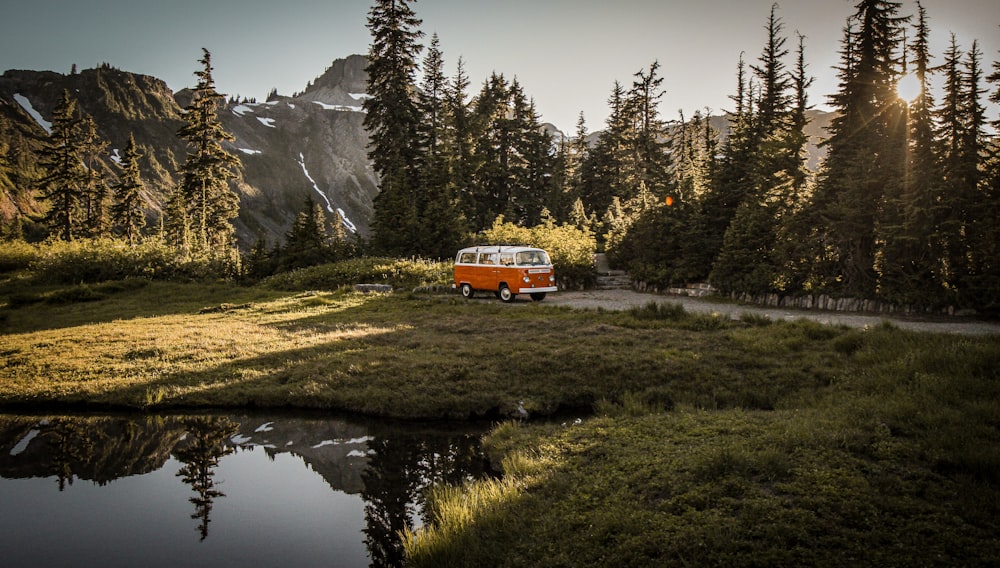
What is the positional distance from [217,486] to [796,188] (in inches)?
906

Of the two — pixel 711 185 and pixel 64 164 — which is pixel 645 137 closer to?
pixel 711 185

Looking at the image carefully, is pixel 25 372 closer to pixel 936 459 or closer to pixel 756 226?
pixel 936 459

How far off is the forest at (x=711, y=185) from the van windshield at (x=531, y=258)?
6649 mm

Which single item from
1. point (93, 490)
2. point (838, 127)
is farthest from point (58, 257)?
point (838, 127)

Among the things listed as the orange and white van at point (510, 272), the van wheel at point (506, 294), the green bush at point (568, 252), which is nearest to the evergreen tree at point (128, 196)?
the green bush at point (568, 252)

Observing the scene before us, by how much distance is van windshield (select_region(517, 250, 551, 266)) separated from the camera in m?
22.1

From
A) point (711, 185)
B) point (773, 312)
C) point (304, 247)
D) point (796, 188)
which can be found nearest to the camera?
point (773, 312)

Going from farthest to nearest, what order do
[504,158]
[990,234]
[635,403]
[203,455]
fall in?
[504,158]
[990,234]
[635,403]
[203,455]

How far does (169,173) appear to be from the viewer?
19538cm

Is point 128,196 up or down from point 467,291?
up

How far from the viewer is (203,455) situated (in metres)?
8.80

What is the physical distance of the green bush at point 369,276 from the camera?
89.4ft

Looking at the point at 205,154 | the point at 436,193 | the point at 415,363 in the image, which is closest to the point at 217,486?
the point at 415,363

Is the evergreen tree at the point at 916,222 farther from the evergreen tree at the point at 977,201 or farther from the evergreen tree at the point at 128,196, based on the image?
the evergreen tree at the point at 128,196
